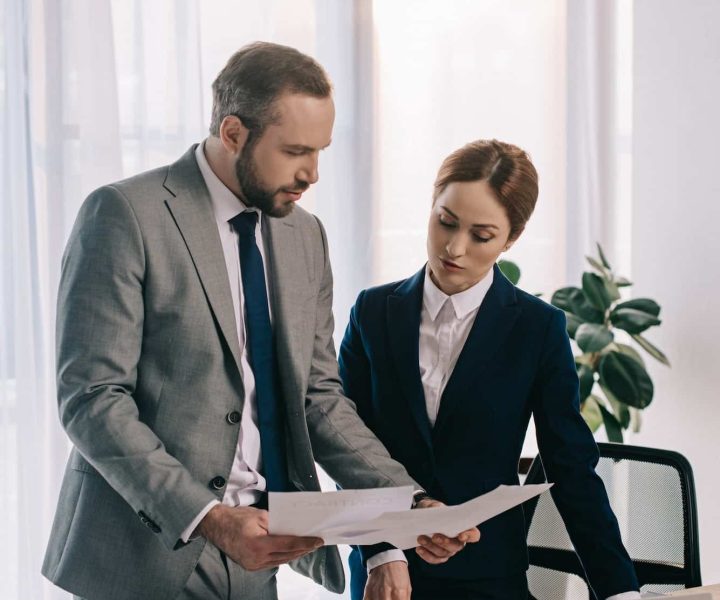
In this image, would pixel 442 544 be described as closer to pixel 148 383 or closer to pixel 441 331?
pixel 441 331

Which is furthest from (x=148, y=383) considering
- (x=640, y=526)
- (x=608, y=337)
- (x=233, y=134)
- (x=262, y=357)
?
(x=608, y=337)

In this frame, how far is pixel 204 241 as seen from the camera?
5.03ft

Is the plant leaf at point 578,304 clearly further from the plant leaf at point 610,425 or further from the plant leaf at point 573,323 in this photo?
the plant leaf at point 610,425

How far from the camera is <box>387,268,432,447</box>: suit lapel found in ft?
5.48

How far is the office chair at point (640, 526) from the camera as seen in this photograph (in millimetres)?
1839

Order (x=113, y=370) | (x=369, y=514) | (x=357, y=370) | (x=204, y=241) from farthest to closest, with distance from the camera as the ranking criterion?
(x=357, y=370) < (x=204, y=241) < (x=113, y=370) < (x=369, y=514)

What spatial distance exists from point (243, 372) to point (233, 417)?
82mm

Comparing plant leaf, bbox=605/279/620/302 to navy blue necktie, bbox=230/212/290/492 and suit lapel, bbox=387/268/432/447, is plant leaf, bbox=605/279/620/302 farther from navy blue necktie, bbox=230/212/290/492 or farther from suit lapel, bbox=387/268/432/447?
navy blue necktie, bbox=230/212/290/492

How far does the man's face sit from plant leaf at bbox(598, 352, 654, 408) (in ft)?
6.66

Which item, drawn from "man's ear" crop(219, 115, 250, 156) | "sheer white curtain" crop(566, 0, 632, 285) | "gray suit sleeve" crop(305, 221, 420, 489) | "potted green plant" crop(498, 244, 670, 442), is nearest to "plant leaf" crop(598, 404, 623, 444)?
"potted green plant" crop(498, 244, 670, 442)

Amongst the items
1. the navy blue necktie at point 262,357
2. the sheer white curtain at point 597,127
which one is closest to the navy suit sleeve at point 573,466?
the navy blue necktie at point 262,357

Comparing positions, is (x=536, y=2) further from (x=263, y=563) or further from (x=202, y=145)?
(x=263, y=563)

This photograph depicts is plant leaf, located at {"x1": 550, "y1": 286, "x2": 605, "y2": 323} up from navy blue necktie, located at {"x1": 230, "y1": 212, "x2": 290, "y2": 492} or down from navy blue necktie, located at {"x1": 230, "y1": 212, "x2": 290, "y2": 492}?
down

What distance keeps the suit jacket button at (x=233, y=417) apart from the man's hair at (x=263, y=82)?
0.45m
